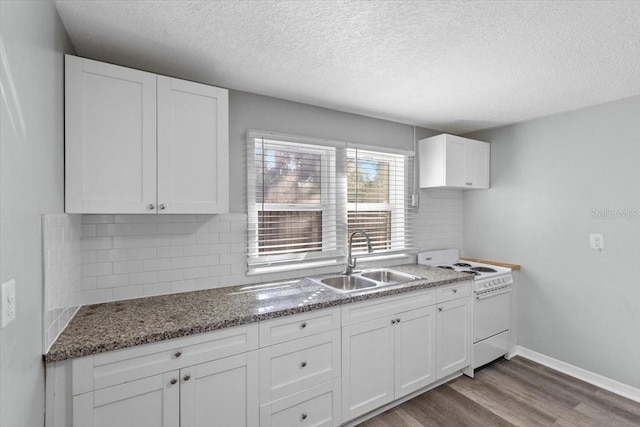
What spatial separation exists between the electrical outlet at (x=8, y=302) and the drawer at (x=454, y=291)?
2.55 meters

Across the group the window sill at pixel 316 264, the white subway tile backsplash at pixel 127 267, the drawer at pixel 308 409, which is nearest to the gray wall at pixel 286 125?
the window sill at pixel 316 264

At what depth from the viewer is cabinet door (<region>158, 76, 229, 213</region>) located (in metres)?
1.82

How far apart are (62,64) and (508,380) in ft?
12.7

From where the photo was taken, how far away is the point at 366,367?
2.21 meters

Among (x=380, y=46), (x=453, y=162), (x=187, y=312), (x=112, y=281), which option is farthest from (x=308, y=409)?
(x=453, y=162)

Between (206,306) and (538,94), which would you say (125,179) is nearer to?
(206,306)

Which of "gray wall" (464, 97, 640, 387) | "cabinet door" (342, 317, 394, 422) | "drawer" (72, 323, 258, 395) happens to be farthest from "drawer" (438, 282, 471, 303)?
"drawer" (72, 323, 258, 395)

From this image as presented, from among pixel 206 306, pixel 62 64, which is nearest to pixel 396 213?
pixel 206 306

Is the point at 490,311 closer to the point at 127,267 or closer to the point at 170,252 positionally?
the point at 170,252

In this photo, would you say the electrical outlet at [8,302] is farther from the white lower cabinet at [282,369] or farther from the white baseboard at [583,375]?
the white baseboard at [583,375]

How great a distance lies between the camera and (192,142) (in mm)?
1906

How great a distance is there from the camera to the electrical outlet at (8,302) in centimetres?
92

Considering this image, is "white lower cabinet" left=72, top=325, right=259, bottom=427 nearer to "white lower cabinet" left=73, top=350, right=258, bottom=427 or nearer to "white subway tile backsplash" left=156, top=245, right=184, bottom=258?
"white lower cabinet" left=73, top=350, right=258, bottom=427

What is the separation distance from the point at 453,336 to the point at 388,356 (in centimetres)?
75
